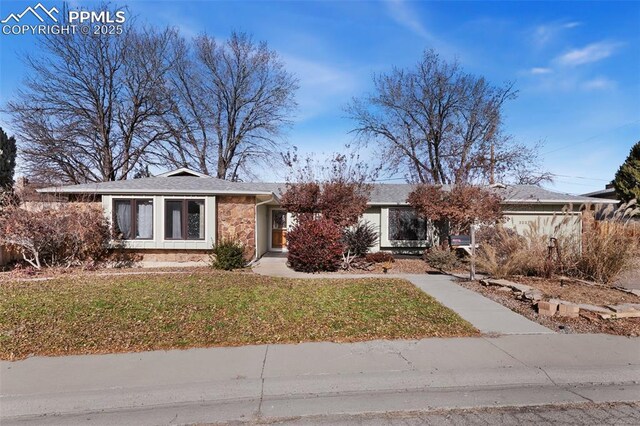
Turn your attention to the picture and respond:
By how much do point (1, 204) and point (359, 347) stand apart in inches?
493

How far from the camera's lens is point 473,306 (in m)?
6.98

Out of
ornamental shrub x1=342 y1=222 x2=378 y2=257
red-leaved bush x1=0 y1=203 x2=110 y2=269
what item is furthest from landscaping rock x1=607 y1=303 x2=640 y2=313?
red-leaved bush x1=0 y1=203 x2=110 y2=269

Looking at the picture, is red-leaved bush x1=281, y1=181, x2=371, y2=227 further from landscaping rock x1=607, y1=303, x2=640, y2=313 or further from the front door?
landscaping rock x1=607, y1=303, x2=640, y2=313

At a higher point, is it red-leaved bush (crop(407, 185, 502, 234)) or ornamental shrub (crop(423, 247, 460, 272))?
red-leaved bush (crop(407, 185, 502, 234))

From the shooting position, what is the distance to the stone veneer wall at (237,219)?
1358 cm

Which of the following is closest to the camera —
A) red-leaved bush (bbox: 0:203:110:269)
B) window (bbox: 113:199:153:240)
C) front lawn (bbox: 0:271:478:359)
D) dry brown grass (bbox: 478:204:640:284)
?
front lawn (bbox: 0:271:478:359)

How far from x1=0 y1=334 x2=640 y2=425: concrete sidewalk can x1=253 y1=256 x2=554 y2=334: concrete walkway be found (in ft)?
2.14

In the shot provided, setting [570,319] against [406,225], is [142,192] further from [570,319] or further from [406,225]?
[570,319]

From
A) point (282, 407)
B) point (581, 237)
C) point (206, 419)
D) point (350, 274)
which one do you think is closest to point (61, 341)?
point (206, 419)

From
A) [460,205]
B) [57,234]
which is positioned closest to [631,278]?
[460,205]

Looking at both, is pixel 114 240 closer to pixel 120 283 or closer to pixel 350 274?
pixel 120 283

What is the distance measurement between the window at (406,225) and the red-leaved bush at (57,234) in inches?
467

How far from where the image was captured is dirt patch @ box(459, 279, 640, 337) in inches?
221

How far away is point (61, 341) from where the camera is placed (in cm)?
502
